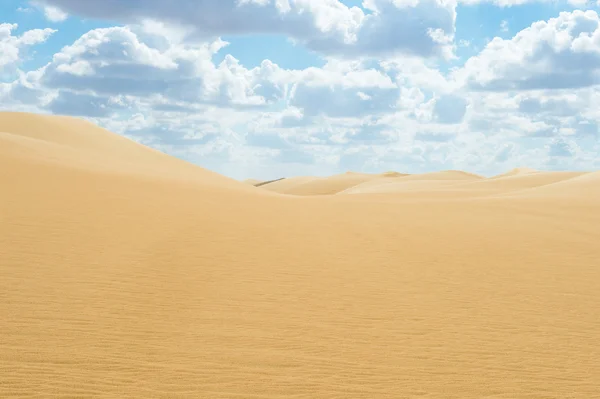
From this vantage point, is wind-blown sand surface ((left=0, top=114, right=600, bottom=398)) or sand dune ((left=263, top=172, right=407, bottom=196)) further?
sand dune ((left=263, top=172, right=407, bottom=196))

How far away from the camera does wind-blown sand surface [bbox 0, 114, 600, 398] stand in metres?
7.46

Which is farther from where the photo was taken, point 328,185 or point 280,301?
point 328,185

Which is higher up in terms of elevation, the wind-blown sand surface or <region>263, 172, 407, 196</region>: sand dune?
<region>263, 172, 407, 196</region>: sand dune

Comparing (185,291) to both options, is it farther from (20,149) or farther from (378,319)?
(20,149)

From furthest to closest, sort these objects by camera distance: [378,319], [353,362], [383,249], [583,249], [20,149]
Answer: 1. [20,149]
2. [583,249]
3. [383,249]
4. [378,319]
5. [353,362]

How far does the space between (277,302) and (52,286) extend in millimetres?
Result: 3539

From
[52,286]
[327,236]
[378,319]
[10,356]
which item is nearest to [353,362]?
[378,319]

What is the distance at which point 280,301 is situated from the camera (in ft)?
34.0

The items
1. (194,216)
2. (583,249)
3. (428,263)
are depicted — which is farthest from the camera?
(194,216)

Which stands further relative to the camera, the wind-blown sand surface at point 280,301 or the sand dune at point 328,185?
the sand dune at point 328,185

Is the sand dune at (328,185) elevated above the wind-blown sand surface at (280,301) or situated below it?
above

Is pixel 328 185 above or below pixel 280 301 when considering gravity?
above

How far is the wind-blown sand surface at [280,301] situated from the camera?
24.5 ft

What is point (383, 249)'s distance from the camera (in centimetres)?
1456
